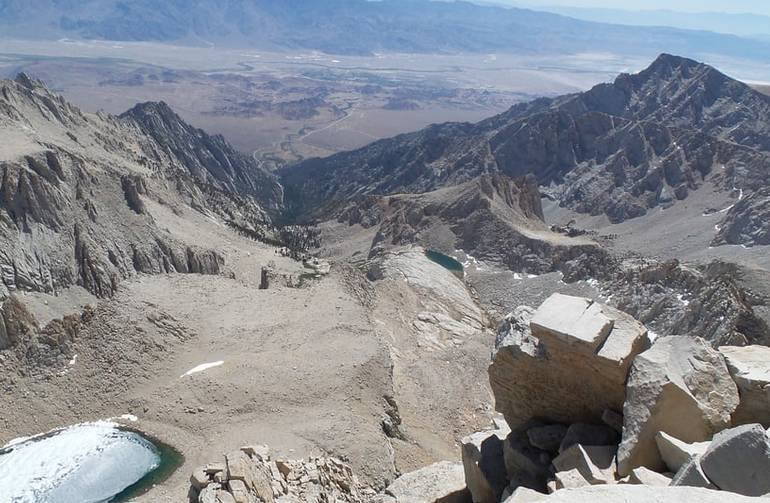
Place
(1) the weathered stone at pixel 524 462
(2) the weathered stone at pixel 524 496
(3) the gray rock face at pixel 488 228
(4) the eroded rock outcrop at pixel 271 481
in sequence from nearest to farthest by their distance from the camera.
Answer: (2) the weathered stone at pixel 524 496 < (1) the weathered stone at pixel 524 462 < (4) the eroded rock outcrop at pixel 271 481 < (3) the gray rock face at pixel 488 228

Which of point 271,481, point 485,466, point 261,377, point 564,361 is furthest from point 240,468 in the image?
point 261,377

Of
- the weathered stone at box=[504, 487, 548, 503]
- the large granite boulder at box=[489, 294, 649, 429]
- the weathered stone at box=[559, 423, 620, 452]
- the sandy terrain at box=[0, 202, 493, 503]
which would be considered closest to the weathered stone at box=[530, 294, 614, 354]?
the large granite boulder at box=[489, 294, 649, 429]

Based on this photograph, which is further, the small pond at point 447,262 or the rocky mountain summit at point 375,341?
Result: the small pond at point 447,262

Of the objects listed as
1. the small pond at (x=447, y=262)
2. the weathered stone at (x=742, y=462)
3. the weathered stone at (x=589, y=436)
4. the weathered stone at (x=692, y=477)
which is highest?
the weathered stone at (x=742, y=462)

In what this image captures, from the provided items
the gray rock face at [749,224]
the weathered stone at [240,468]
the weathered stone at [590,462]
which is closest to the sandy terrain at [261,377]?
the weathered stone at [240,468]

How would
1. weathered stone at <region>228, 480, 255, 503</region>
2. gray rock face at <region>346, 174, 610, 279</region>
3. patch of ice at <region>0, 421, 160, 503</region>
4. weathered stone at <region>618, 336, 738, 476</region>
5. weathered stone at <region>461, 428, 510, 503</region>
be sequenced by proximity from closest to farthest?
weathered stone at <region>618, 336, 738, 476</region>, weathered stone at <region>461, 428, 510, 503</region>, weathered stone at <region>228, 480, 255, 503</region>, patch of ice at <region>0, 421, 160, 503</region>, gray rock face at <region>346, 174, 610, 279</region>

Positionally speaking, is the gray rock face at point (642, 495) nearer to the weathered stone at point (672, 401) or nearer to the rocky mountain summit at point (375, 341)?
the rocky mountain summit at point (375, 341)

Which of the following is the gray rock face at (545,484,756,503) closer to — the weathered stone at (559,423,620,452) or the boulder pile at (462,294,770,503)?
the boulder pile at (462,294,770,503)
